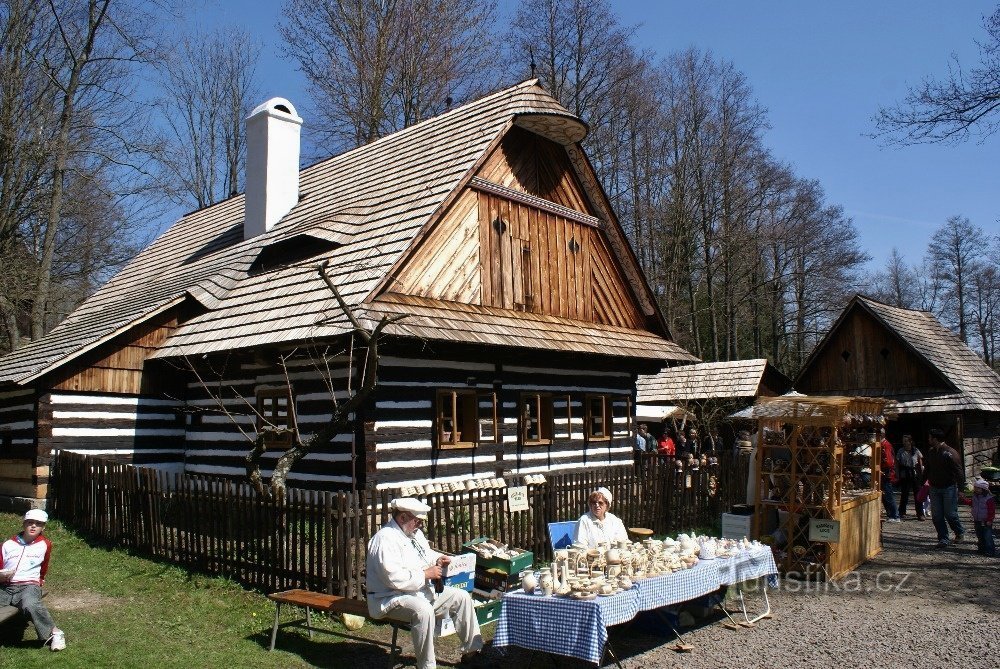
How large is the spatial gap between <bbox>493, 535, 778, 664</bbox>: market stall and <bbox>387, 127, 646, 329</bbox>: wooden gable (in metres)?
5.57

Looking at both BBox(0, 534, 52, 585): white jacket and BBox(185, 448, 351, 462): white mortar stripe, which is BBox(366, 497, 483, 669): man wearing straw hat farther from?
BBox(185, 448, 351, 462): white mortar stripe

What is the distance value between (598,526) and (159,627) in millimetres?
4141

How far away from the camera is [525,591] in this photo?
21.0 ft

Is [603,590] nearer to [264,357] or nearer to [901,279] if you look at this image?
[264,357]

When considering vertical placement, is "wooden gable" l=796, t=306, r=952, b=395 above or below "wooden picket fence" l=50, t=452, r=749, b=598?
above

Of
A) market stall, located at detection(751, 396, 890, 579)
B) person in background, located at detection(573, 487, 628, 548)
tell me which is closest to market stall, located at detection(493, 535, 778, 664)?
person in background, located at detection(573, 487, 628, 548)

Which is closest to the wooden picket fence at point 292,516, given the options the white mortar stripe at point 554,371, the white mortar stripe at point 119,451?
the white mortar stripe at point 119,451

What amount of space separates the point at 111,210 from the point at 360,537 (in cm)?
2325

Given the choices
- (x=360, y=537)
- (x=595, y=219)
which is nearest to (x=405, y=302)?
(x=360, y=537)

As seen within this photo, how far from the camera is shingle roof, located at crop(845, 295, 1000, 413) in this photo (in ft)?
72.8

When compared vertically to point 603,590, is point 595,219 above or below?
above

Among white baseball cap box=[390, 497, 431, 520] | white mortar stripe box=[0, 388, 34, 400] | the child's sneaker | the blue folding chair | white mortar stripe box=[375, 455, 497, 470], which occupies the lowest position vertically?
the child's sneaker

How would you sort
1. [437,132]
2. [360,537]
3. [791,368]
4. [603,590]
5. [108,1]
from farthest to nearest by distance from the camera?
[791,368]
[108,1]
[437,132]
[360,537]
[603,590]

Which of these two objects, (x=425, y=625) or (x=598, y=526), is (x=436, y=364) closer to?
(x=598, y=526)
